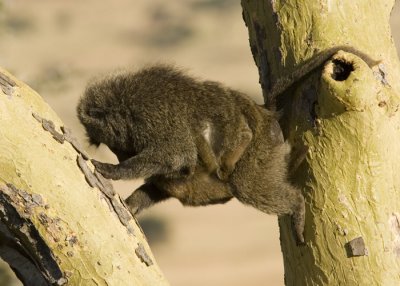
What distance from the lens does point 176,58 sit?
40719mm

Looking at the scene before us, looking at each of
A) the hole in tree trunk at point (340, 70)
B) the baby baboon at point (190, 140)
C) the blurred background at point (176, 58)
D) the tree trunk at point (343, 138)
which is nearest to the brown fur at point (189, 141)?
the baby baboon at point (190, 140)

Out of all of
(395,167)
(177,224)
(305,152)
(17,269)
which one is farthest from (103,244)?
(177,224)

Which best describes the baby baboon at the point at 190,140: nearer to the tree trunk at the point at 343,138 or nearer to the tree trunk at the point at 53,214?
the tree trunk at the point at 343,138

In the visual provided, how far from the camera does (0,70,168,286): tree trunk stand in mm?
4152

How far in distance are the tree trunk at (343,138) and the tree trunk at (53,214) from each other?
1.03 metres

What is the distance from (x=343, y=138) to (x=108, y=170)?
1.46 m

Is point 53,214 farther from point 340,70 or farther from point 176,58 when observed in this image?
point 176,58

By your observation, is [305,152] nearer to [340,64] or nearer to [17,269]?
[340,64]

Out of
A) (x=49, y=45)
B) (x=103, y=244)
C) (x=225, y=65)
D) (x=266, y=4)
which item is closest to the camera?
(x=103, y=244)

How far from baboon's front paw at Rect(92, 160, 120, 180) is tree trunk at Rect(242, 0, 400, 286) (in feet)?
3.59

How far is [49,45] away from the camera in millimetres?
43812

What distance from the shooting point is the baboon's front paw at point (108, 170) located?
5118mm

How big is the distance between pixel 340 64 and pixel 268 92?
2.37ft

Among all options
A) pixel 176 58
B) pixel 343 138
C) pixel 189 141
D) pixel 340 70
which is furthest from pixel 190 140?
pixel 176 58
